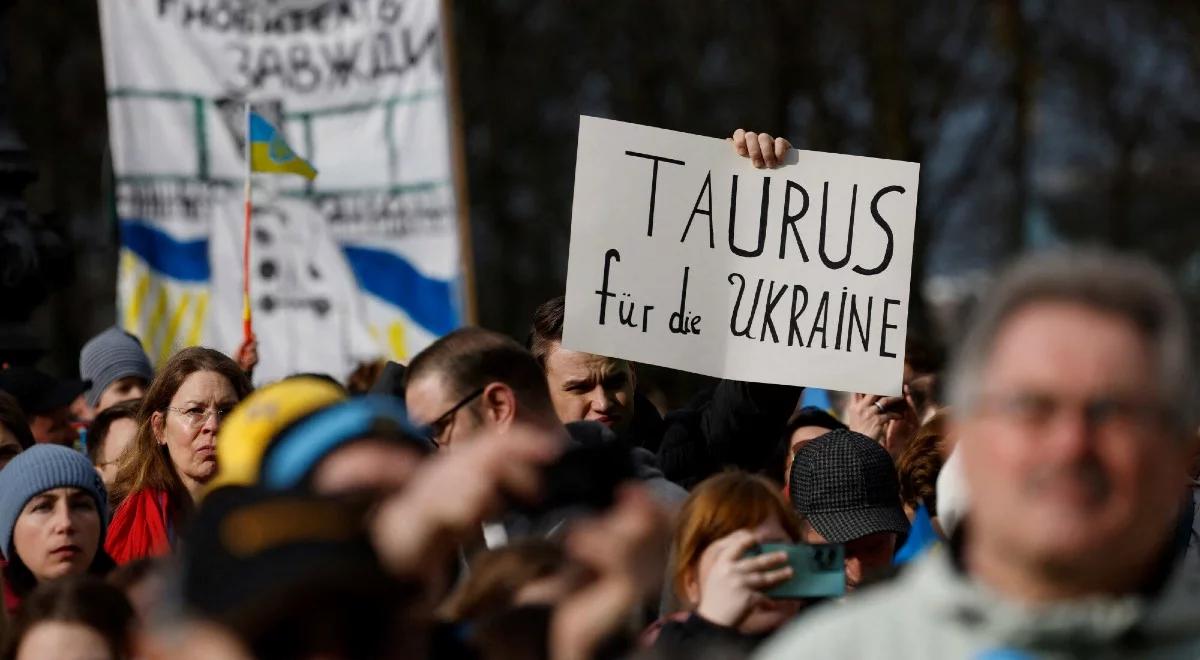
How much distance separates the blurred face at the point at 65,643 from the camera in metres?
3.40

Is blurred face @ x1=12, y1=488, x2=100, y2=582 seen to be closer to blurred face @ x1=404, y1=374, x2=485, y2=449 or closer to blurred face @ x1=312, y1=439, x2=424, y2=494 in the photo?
blurred face @ x1=404, y1=374, x2=485, y2=449

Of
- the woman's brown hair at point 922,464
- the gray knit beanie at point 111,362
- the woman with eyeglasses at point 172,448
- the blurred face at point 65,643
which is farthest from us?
the gray knit beanie at point 111,362

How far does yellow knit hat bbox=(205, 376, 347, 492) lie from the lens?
2.53m

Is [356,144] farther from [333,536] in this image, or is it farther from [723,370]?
[333,536]

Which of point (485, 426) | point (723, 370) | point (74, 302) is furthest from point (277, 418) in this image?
point (74, 302)

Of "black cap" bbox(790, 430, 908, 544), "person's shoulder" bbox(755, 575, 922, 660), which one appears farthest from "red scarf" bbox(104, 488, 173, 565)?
"person's shoulder" bbox(755, 575, 922, 660)

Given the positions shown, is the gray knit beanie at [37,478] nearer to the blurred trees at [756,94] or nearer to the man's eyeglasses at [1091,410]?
the man's eyeglasses at [1091,410]

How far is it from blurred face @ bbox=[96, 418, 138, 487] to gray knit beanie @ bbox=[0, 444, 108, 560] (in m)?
1.11

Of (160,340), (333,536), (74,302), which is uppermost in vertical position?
(333,536)

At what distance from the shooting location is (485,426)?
3484mm

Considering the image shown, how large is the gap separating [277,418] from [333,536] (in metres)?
0.41

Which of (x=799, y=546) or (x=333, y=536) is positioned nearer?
(x=333, y=536)

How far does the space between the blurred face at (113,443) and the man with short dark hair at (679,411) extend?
1441mm

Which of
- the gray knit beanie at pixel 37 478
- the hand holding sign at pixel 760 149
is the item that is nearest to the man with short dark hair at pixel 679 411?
the hand holding sign at pixel 760 149
